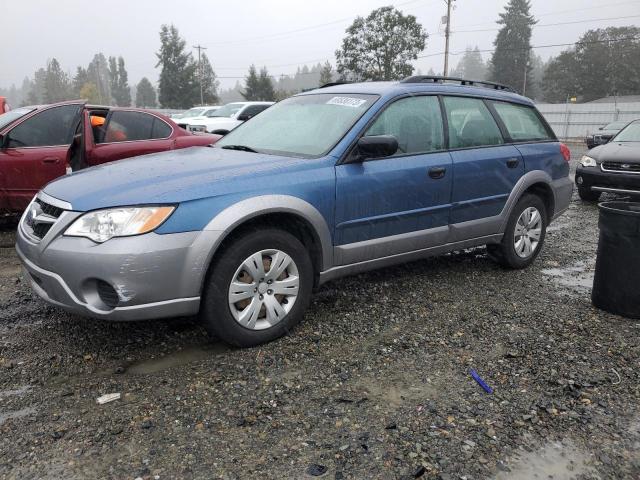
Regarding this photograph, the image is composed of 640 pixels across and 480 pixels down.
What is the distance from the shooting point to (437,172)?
14.2ft

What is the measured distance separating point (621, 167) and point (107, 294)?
8835 millimetres

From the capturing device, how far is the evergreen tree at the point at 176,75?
231ft

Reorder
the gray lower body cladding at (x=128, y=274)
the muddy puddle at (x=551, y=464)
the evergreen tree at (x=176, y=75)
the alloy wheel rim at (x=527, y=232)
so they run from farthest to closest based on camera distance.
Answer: the evergreen tree at (x=176, y=75)
the alloy wheel rim at (x=527, y=232)
the gray lower body cladding at (x=128, y=274)
the muddy puddle at (x=551, y=464)

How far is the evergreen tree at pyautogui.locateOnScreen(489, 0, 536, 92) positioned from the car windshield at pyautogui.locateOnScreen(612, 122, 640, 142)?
7459 centimetres

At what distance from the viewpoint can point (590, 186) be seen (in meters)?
9.52

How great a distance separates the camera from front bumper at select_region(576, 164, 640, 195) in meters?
8.87

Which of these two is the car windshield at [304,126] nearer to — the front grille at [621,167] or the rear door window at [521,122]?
the rear door window at [521,122]

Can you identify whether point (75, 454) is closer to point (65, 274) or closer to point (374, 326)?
point (65, 274)

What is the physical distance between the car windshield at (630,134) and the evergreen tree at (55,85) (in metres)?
118

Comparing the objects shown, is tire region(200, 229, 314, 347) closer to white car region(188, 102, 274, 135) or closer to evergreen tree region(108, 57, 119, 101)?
white car region(188, 102, 274, 135)

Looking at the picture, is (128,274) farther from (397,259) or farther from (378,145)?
(397,259)

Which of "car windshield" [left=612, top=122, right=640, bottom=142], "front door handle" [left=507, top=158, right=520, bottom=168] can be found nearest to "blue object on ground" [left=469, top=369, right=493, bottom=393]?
"front door handle" [left=507, top=158, right=520, bottom=168]

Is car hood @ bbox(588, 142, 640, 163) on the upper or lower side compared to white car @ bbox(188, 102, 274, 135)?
lower

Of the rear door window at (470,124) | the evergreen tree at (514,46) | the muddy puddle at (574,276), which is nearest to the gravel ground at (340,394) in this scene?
the muddy puddle at (574,276)
